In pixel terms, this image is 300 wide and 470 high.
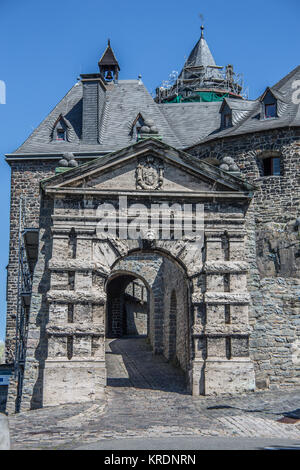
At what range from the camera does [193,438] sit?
912cm

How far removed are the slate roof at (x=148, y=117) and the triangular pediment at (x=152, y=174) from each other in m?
11.0

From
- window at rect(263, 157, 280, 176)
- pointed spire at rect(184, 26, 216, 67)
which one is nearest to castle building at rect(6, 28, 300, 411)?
window at rect(263, 157, 280, 176)

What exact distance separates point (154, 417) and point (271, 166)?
51.7ft

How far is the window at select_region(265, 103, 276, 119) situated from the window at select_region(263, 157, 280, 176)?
177 cm

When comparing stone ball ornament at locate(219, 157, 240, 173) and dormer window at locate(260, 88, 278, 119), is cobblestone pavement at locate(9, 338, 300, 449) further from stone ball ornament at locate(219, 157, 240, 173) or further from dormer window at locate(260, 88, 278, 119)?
dormer window at locate(260, 88, 278, 119)

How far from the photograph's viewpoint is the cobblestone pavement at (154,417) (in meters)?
9.51

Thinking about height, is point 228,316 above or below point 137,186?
below

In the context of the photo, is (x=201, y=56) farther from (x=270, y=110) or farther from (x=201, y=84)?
(x=270, y=110)

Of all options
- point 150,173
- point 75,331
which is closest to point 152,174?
point 150,173

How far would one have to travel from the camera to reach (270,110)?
84.4ft

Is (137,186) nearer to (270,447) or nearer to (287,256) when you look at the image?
(270,447)

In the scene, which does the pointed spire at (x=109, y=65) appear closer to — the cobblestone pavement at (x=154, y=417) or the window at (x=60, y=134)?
the window at (x=60, y=134)
